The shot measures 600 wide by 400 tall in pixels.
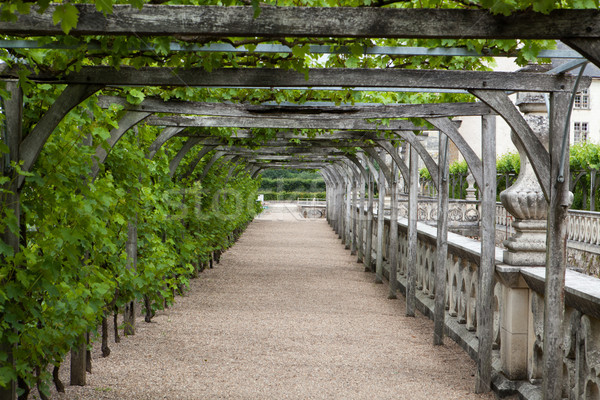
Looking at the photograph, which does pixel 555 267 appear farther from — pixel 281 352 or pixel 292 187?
pixel 292 187

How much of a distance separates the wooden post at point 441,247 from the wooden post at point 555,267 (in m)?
3.03

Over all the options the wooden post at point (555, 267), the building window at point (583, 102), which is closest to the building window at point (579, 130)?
the building window at point (583, 102)

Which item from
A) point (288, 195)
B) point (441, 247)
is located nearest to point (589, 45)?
point (441, 247)

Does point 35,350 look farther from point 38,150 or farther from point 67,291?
point 38,150

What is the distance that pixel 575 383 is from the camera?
396cm

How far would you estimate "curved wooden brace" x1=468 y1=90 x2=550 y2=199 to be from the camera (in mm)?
3830

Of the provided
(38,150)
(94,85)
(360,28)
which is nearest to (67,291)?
(38,150)

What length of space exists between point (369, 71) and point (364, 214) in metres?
13.2

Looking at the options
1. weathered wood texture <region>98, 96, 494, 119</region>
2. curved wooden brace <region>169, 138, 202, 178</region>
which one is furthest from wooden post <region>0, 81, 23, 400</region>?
curved wooden brace <region>169, 138, 202, 178</region>

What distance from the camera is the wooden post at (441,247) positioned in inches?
274

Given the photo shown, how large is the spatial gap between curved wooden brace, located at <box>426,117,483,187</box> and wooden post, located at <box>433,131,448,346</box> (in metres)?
0.65

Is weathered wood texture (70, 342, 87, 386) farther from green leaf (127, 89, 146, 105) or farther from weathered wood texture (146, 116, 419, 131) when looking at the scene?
weathered wood texture (146, 116, 419, 131)

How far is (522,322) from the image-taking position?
5.05 metres

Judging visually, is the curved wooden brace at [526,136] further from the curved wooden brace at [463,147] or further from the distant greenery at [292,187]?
the distant greenery at [292,187]
